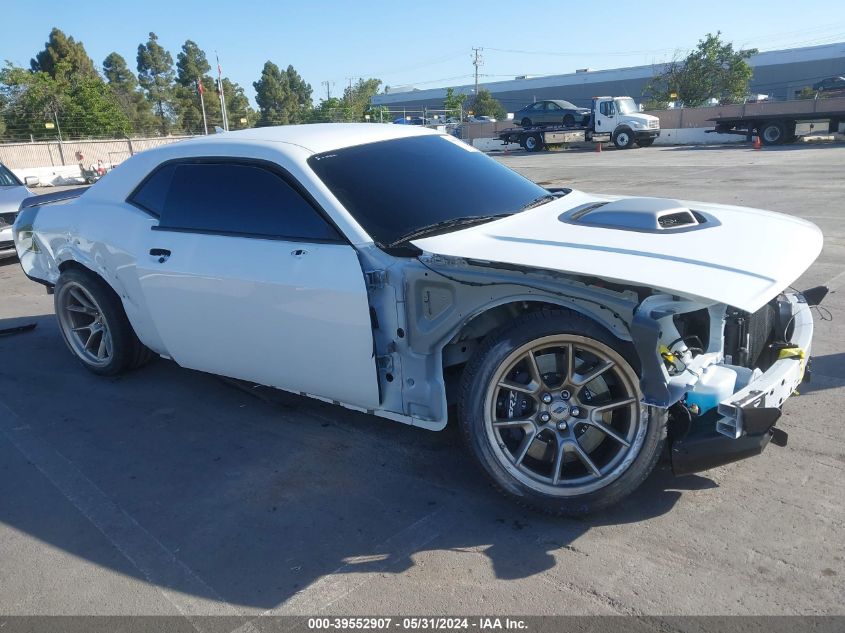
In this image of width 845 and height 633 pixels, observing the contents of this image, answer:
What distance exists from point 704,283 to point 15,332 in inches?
244

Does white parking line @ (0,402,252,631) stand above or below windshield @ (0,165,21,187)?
below

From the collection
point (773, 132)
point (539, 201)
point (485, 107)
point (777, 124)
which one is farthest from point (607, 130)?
point (485, 107)

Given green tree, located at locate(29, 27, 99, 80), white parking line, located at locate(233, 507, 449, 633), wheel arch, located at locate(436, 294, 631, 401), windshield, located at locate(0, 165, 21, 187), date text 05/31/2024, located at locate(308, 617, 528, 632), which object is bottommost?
date text 05/31/2024, located at locate(308, 617, 528, 632)

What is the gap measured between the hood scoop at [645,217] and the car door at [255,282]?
3.90 feet

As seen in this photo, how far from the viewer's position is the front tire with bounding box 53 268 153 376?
4.82 meters

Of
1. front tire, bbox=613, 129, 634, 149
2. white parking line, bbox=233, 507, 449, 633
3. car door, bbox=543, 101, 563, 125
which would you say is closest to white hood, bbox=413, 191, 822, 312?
white parking line, bbox=233, 507, 449, 633

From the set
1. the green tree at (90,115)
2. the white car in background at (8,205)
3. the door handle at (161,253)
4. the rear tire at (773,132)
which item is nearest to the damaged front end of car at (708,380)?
the door handle at (161,253)

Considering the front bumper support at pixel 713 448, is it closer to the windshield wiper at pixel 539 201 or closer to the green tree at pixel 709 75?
the windshield wiper at pixel 539 201

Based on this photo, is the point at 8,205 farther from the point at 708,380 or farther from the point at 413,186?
the point at 708,380

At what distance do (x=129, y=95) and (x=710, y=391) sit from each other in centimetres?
6484

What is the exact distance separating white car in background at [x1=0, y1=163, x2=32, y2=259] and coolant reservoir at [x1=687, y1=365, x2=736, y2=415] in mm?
9752

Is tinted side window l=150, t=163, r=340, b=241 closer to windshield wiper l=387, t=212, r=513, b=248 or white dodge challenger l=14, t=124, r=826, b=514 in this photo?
white dodge challenger l=14, t=124, r=826, b=514

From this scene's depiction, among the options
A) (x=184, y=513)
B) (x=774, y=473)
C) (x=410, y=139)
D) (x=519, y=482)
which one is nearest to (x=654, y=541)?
(x=519, y=482)

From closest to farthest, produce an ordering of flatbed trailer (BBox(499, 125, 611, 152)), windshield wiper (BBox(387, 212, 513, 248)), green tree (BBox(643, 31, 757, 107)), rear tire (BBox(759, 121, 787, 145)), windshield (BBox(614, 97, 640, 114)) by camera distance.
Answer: windshield wiper (BBox(387, 212, 513, 248))
rear tire (BBox(759, 121, 787, 145))
windshield (BBox(614, 97, 640, 114))
flatbed trailer (BBox(499, 125, 611, 152))
green tree (BBox(643, 31, 757, 107))
